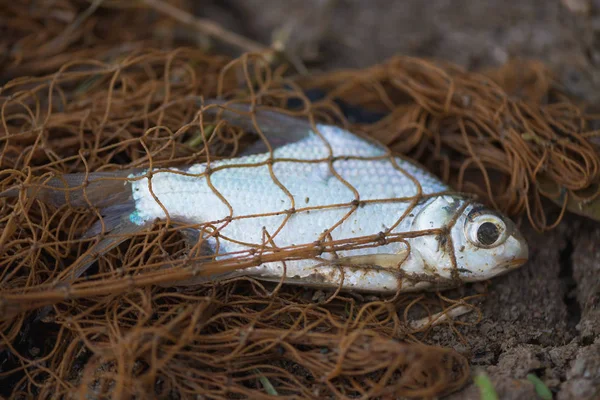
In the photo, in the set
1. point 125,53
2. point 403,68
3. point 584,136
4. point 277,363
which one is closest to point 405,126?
point 403,68

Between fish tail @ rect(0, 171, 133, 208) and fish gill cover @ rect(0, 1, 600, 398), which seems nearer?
fish gill cover @ rect(0, 1, 600, 398)

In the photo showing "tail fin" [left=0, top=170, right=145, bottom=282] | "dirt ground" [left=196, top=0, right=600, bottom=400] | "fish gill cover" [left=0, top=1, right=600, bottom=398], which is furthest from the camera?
"tail fin" [left=0, top=170, right=145, bottom=282]

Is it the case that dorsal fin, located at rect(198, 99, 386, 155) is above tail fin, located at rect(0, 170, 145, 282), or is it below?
above

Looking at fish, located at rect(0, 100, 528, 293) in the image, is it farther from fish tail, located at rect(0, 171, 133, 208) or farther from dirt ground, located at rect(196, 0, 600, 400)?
dirt ground, located at rect(196, 0, 600, 400)

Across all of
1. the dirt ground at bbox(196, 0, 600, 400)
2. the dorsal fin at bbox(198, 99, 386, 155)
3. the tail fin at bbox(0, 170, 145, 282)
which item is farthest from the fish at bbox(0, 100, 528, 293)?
the dirt ground at bbox(196, 0, 600, 400)

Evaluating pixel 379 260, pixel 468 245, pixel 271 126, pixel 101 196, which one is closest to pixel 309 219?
pixel 379 260

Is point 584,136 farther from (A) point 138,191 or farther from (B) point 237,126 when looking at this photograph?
(A) point 138,191
